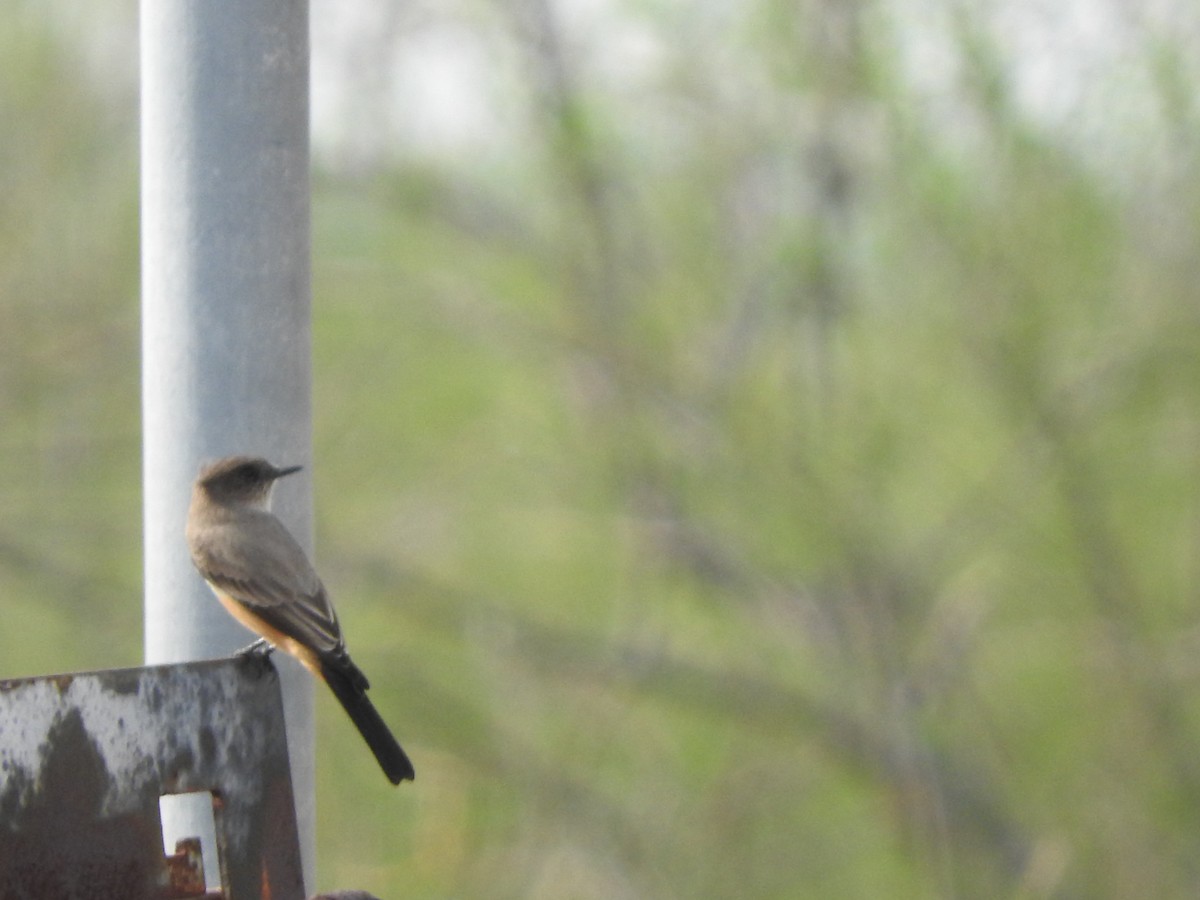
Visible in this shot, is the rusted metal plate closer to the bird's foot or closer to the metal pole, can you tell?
the bird's foot

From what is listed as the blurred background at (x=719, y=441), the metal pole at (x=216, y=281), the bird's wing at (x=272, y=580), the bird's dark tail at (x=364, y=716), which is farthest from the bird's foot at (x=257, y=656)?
the blurred background at (x=719, y=441)

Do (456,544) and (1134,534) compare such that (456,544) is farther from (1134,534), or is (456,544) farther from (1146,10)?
(1146,10)

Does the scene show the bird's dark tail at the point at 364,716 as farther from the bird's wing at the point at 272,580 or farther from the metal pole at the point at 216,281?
the metal pole at the point at 216,281

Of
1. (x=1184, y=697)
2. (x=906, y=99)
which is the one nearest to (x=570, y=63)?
(x=906, y=99)

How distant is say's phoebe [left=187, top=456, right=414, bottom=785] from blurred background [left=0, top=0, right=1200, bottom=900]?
5.01m

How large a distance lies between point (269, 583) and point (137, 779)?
2.11 m

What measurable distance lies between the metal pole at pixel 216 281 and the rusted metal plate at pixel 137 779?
431mm

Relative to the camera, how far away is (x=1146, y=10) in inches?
355

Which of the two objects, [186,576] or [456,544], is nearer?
[186,576]

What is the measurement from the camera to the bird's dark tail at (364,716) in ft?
15.1

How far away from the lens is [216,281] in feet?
11.5

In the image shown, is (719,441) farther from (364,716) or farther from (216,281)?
(216,281)

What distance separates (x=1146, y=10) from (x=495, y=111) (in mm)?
3609

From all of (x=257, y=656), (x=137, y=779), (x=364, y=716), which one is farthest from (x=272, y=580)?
(x=137, y=779)
